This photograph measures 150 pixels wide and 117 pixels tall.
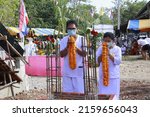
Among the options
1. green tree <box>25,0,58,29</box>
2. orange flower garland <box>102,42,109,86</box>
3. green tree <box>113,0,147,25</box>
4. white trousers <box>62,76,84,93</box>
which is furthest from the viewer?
green tree <box>113,0,147,25</box>

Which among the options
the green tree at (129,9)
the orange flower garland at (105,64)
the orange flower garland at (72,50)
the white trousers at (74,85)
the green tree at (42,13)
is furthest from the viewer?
the green tree at (129,9)

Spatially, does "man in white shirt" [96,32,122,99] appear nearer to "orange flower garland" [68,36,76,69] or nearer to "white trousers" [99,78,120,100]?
"white trousers" [99,78,120,100]

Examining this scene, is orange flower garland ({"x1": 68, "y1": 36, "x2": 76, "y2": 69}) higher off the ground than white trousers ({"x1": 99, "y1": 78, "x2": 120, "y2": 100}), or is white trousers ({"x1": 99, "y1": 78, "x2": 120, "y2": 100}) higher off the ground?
orange flower garland ({"x1": 68, "y1": 36, "x2": 76, "y2": 69})

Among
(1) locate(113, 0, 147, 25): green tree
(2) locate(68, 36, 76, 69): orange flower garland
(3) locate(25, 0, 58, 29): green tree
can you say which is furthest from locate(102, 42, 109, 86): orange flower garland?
(1) locate(113, 0, 147, 25): green tree

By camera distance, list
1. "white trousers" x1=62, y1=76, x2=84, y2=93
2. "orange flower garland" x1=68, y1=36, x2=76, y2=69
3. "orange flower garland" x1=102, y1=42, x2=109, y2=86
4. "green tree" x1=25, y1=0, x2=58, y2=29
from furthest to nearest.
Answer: "green tree" x1=25, y1=0, x2=58, y2=29 → "white trousers" x1=62, y1=76, x2=84, y2=93 → "orange flower garland" x1=68, y1=36, x2=76, y2=69 → "orange flower garland" x1=102, y1=42, x2=109, y2=86

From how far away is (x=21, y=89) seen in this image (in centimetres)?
1082

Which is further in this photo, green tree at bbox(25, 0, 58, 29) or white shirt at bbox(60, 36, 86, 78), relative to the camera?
green tree at bbox(25, 0, 58, 29)

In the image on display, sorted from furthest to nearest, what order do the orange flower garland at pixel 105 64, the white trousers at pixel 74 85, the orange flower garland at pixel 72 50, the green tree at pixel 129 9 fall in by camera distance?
the green tree at pixel 129 9 → the white trousers at pixel 74 85 → the orange flower garland at pixel 72 50 → the orange flower garland at pixel 105 64

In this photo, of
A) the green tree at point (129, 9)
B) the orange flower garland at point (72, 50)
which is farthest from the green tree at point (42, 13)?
the orange flower garland at point (72, 50)

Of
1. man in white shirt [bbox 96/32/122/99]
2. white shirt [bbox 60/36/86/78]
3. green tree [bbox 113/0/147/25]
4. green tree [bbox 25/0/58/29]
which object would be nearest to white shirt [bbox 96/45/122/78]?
man in white shirt [bbox 96/32/122/99]

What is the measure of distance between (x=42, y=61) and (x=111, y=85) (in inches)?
312

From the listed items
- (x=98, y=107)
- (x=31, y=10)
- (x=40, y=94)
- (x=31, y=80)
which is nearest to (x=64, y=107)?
(x=98, y=107)

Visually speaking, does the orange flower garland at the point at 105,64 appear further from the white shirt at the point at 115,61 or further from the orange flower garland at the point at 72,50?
the orange flower garland at the point at 72,50

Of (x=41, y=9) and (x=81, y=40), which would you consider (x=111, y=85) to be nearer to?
(x=81, y=40)
